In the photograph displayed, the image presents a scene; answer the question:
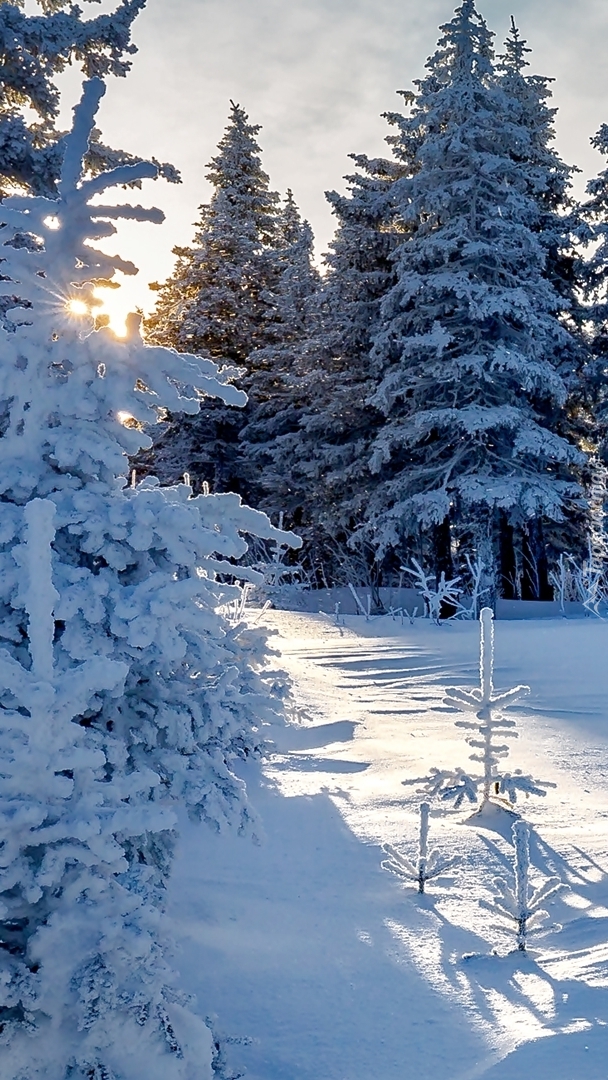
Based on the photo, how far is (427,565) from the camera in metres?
18.9

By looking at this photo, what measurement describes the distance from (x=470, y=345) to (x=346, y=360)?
12.6 feet

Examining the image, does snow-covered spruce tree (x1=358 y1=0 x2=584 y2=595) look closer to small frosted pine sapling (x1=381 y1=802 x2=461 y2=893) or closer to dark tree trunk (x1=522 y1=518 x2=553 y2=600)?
dark tree trunk (x1=522 y1=518 x2=553 y2=600)

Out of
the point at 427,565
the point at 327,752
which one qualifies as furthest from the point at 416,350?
the point at 327,752

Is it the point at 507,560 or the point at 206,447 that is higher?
the point at 206,447

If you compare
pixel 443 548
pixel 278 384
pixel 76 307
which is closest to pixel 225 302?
pixel 278 384

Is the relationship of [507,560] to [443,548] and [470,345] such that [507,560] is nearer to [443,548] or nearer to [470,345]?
[443,548]

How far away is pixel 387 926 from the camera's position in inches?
123

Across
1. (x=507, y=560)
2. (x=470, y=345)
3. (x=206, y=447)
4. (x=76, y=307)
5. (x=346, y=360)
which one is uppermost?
(x=346, y=360)

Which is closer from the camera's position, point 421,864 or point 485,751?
point 421,864

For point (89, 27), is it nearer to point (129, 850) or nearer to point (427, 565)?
point (129, 850)

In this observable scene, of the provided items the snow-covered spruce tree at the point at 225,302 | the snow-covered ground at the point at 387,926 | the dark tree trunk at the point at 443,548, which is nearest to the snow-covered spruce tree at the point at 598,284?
the dark tree trunk at the point at 443,548

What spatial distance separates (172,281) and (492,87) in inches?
494

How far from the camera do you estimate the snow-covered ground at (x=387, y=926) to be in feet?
7.57

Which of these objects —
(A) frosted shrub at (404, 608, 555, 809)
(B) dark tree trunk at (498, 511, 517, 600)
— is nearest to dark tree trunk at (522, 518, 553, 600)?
(B) dark tree trunk at (498, 511, 517, 600)
